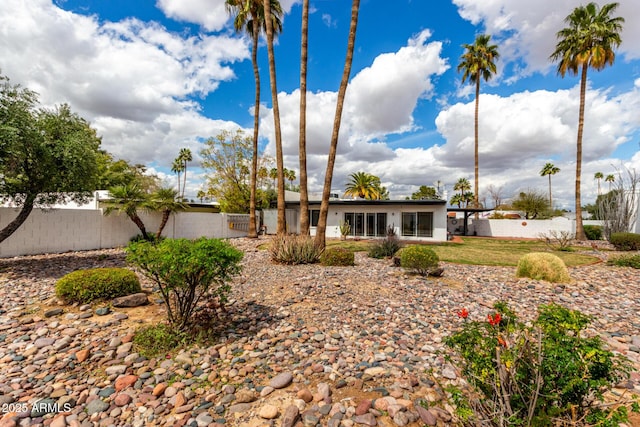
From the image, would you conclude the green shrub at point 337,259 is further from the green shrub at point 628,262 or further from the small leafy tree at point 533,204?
the small leafy tree at point 533,204

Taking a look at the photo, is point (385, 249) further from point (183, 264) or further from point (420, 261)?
point (183, 264)

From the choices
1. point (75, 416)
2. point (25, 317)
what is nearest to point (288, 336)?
point (75, 416)

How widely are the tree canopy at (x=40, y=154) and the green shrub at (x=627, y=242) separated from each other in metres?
22.0

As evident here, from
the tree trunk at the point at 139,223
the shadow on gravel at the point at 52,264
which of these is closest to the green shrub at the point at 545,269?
the shadow on gravel at the point at 52,264

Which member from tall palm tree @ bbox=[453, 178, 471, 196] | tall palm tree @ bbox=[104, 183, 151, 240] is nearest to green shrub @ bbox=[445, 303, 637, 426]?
tall palm tree @ bbox=[104, 183, 151, 240]

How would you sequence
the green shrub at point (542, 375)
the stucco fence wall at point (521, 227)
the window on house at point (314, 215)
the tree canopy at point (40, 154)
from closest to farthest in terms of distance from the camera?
the green shrub at point (542, 375) → the tree canopy at point (40, 154) → the window on house at point (314, 215) → the stucco fence wall at point (521, 227)

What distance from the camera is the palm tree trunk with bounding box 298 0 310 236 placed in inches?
423

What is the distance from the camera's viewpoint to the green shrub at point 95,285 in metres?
4.61

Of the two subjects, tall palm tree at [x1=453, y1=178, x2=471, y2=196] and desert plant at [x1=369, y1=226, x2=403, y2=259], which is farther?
tall palm tree at [x1=453, y1=178, x2=471, y2=196]

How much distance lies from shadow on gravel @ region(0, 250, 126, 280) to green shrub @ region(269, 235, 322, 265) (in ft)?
14.9

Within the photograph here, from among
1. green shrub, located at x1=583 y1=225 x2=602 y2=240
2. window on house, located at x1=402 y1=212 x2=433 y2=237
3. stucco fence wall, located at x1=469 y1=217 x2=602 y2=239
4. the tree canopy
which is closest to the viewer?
the tree canopy

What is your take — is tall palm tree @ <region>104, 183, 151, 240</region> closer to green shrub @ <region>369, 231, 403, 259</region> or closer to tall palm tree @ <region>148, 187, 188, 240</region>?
tall palm tree @ <region>148, 187, 188, 240</region>

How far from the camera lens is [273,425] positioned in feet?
7.77

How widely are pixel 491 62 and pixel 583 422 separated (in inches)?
1253
